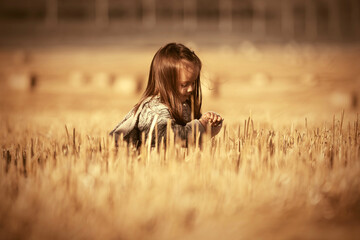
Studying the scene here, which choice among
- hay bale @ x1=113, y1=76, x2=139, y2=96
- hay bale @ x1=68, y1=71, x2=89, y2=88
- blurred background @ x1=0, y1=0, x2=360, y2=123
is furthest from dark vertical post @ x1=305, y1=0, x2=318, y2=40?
hay bale @ x1=68, y1=71, x2=89, y2=88

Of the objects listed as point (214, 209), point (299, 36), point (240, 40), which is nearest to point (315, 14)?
point (299, 36)

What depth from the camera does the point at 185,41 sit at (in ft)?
43.0

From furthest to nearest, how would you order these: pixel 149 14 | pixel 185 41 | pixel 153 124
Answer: pixel 149 14 < pixel 185 41 < pixel 153 124

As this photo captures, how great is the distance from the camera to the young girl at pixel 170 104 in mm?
2412

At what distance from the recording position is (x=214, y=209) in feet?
5.20

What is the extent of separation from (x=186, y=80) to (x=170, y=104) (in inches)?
6.4

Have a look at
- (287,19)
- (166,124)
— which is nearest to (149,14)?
(287,19)

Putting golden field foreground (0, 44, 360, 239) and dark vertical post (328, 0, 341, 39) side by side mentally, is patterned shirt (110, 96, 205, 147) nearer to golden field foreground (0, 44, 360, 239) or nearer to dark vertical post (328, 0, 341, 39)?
golden field foreground (0, 44, 360, 239)

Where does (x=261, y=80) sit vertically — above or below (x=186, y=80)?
below

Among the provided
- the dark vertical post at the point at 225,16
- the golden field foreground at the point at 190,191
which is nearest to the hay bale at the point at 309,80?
the dark vertical post at the point at 225,16

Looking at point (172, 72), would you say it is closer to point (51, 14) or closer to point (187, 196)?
point (187, 196)

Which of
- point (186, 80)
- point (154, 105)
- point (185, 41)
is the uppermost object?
point (185, 41)

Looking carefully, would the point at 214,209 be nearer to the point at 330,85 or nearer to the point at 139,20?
the point at 330,85

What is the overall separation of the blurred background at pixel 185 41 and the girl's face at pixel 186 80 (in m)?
5.78
